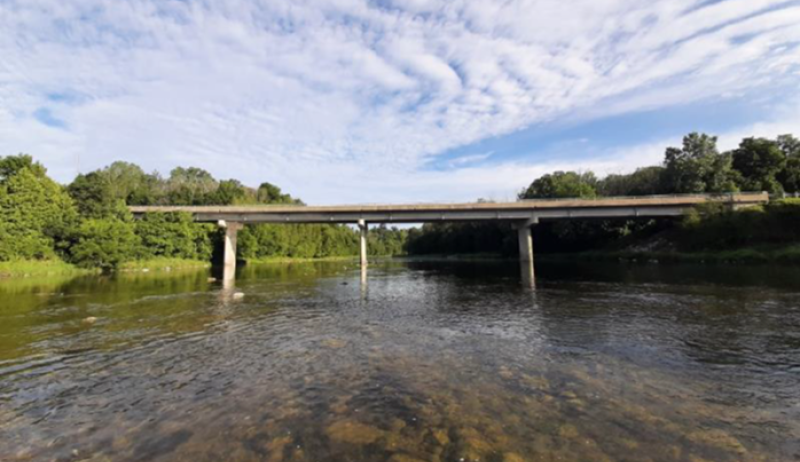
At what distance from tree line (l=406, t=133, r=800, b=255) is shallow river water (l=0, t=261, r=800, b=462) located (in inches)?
2179

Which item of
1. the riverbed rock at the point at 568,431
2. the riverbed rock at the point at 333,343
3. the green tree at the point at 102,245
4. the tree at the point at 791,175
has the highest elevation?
the tree at the point at 791,175

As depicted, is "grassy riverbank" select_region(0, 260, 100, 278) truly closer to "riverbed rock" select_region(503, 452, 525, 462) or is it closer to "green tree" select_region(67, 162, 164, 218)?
"green tree" select_region(67, 162, 164, 218)

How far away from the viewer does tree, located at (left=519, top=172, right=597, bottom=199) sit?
96.6 metres

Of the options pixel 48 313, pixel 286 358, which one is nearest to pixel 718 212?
pixel 286 358

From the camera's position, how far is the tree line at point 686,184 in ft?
233

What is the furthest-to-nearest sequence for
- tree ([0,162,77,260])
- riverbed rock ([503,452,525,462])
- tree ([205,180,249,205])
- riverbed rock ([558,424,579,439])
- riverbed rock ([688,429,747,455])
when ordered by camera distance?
tree ([205,180,249,205])
tree ([0,162,77,260])
riverbed rock ([558,424,579,439])
riverbed rock ([688,429,747,455])
riverbed rock ([503,452,525,462])

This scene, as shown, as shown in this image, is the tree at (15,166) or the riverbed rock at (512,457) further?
the tree at (15,166)

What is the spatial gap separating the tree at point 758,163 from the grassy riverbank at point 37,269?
409ft

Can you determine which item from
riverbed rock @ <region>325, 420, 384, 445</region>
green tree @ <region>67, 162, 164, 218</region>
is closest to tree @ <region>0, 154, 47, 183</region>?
green tree @ <region>67, 162, 164, 218</region>

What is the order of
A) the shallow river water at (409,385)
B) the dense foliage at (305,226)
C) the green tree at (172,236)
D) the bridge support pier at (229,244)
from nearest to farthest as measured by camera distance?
the shallow river water at (409,385)
the dense foliage at (305,226)
the green tree at (172,236)
the bridge support pier at (229,244)

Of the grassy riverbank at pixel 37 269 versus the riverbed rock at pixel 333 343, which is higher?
Answer: the grassy riverbank at pixel 37 269

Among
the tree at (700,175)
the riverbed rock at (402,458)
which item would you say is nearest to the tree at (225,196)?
the tree at (700,175)

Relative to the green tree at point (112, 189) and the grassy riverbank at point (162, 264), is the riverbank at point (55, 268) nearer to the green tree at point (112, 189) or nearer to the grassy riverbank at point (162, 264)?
the grassy riverbank at point (162, 264)

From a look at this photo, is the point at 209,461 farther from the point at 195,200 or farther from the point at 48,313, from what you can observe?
the point at 195,200
